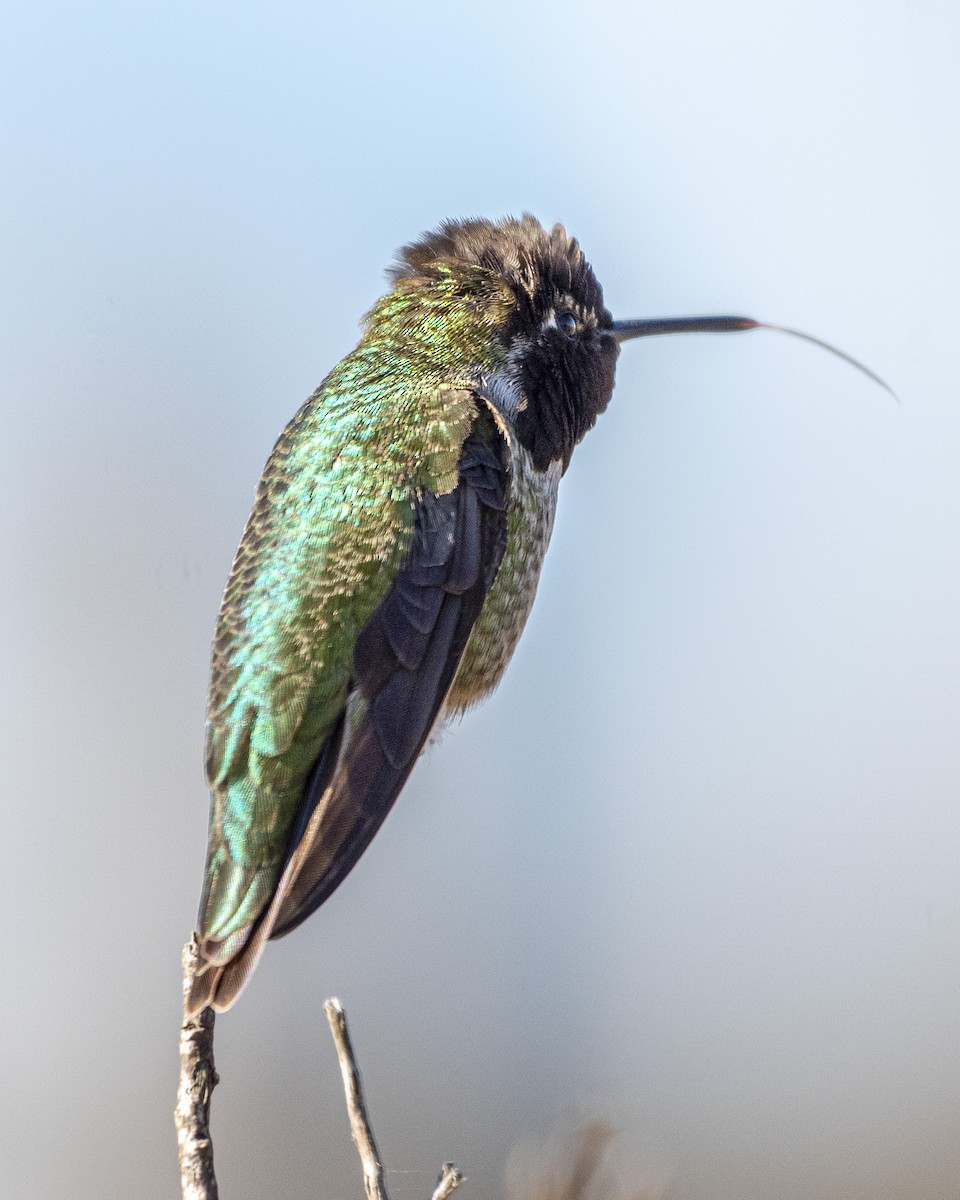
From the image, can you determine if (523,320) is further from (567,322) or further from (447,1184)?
(447,1184)

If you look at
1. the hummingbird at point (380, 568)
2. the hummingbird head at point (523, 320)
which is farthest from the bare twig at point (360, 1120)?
the hummingbird head at point (523, 320)

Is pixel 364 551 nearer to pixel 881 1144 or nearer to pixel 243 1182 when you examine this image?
pixel 243 1182

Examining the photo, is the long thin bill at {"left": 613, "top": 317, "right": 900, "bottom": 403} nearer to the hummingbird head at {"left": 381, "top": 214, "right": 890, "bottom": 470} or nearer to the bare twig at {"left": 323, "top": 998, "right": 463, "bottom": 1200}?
the hummingbird head at {"left": 381, "top": 214, "right": 890, "bottom": 470}

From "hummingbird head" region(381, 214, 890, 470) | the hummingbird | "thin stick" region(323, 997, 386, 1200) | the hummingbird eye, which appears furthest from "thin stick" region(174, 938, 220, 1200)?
the hummingbird eye

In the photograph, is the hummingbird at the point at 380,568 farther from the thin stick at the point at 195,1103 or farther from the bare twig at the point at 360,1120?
A: the bare twig at the point at 360,1120

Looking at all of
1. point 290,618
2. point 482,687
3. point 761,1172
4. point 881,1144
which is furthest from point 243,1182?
point 290,618

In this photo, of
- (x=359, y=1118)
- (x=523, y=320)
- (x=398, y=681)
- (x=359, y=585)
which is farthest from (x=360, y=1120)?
(x=523, y=320)
